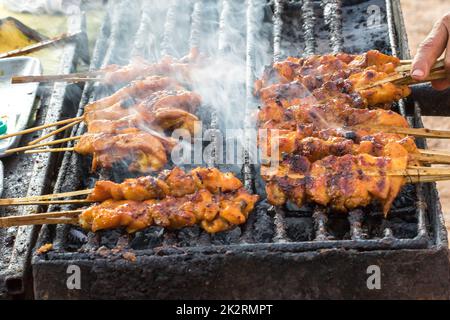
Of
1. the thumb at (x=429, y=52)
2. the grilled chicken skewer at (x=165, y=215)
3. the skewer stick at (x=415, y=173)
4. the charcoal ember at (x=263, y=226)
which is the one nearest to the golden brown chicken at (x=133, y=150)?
the grilled chicken skewer at (x=165, y=215)

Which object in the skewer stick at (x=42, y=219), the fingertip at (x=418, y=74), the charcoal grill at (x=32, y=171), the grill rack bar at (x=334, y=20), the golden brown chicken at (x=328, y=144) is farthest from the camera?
the grill rack bar at (x=334, y=20)

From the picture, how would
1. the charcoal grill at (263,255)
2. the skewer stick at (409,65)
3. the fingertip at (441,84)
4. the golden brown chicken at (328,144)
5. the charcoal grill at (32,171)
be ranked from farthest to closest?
the fingertip at (441,84) < the skewer stick at (409,65) < the golden brown chicken at (328,144) < the charcoal grill at (32,171) < the charcoal grill at (263,255)

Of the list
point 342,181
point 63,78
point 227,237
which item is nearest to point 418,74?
point 342,181

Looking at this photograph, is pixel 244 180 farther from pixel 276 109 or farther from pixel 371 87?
pixel 371 87

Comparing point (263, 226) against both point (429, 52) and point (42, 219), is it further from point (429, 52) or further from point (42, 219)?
point (429, 52)

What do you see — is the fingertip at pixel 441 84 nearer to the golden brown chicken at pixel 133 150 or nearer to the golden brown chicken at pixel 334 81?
the golden brown chicken at pixel 334 81

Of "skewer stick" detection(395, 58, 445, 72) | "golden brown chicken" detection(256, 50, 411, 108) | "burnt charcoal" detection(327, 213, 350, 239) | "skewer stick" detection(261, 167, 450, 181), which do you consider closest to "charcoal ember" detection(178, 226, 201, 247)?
"burnt charcoal" detection(327, 213, 350, 239)

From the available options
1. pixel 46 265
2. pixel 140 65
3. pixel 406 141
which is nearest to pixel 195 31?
pixel 140 65
